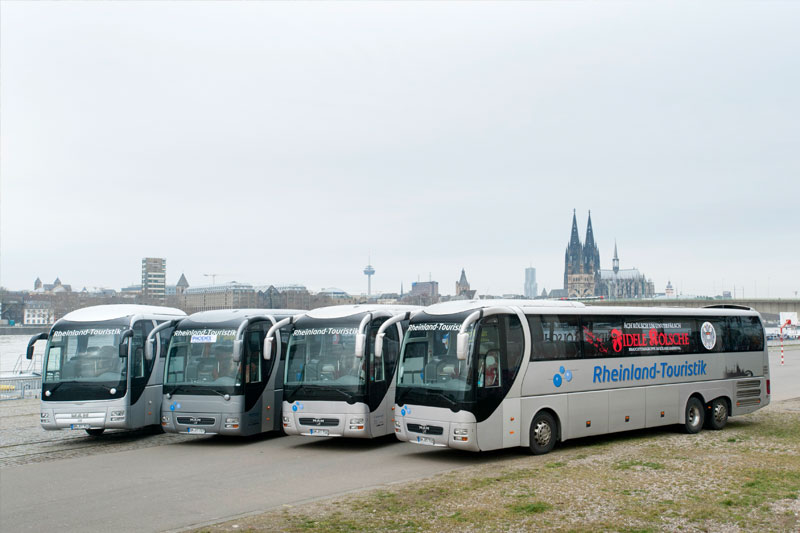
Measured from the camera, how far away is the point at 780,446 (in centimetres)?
1472

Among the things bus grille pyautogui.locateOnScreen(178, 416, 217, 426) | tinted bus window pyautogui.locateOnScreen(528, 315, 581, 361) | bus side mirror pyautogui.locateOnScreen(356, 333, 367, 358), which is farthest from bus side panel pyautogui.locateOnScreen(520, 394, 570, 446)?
bus grille pyautogui.locateOnScreen(178, 416, 217, 426)

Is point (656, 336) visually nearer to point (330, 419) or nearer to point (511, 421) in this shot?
point (511, 421)

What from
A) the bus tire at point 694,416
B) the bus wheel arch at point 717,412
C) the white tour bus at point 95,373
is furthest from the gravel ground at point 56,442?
the bus wheel arch at point 717,412

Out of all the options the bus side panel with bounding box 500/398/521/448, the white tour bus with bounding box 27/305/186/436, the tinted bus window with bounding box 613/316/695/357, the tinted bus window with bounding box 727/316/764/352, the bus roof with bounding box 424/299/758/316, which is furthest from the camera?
the tinted bus window with bounding box 727/316/764/352

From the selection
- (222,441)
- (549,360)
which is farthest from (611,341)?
(222,441)

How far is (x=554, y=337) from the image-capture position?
574 inches

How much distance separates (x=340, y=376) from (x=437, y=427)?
274 centimetres

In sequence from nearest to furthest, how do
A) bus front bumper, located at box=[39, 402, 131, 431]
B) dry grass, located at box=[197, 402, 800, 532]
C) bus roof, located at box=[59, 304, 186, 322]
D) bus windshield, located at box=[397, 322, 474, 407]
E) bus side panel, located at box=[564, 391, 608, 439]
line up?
dry grass, located at box=[197, 402, 800, 532]
bus windshield, located at box=[397, 322, 474, 407]
bus side panel, located at box=[564, 391, 608, 439]
bus front bumper, located at box=[39, 402, 131, 431]
bus roof, located at box=[59, 304, 186, 322]

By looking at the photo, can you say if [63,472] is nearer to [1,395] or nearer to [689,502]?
[689,502]

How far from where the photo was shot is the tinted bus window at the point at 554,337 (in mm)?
14227

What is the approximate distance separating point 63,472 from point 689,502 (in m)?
10.0

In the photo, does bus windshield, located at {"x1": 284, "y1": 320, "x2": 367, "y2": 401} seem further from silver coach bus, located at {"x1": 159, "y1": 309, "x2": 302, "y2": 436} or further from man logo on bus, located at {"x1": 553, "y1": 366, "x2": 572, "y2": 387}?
man logo on bus, located at {"x1": 553, "y1": 366, "x2": 572, "y2": 387}

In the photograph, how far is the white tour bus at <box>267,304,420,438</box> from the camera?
15.2 m

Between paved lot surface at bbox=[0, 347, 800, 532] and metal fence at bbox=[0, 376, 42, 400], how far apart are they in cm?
1194
